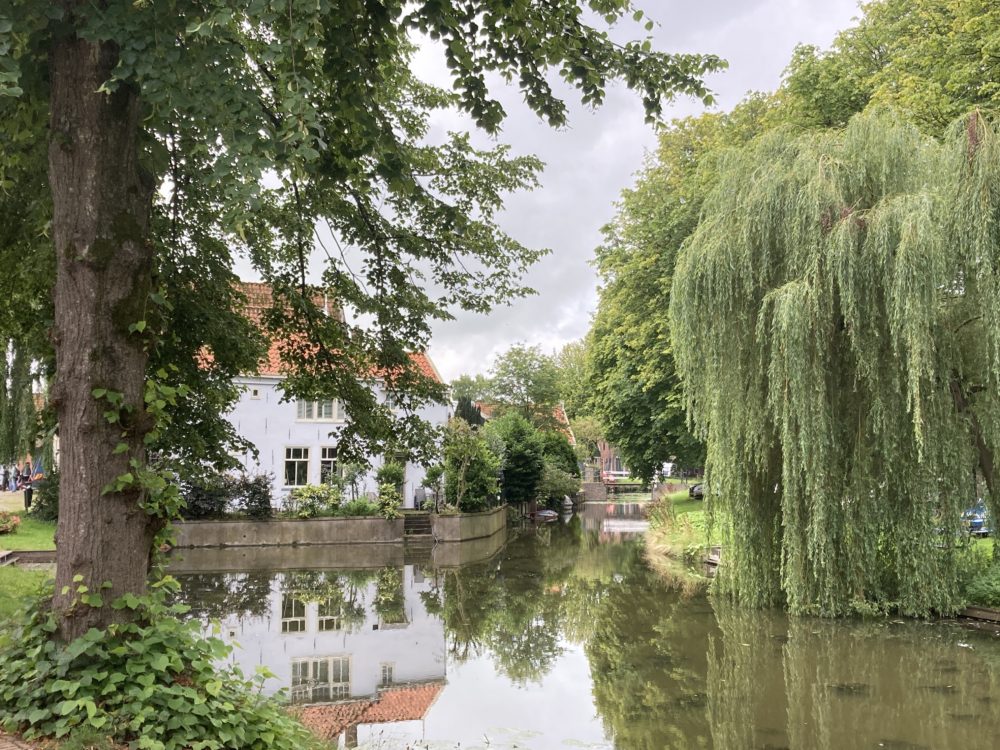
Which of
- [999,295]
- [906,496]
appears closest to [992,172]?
[999,295]

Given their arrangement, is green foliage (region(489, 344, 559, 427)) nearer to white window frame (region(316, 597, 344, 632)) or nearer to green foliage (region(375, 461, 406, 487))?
green foliage (region(375, 461, 406, 487))

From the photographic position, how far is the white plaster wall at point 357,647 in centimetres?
927

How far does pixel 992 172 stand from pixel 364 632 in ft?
36.0

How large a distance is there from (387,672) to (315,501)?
15844mm

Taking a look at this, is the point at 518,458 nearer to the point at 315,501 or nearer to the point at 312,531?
the point at 315,501

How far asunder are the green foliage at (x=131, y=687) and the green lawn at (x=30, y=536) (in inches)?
592

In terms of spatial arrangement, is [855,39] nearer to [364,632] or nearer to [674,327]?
[674,327]

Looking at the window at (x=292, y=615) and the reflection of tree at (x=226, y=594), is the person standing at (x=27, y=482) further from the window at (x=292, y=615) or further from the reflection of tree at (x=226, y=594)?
the window at (x=292, y=615)

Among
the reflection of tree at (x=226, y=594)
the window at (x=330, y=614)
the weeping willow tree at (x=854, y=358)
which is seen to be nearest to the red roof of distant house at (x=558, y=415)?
the reflection of tree at (x=226, y=594)

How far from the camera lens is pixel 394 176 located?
4.73 metres

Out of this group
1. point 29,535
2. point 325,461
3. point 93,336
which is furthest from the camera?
point 325,461

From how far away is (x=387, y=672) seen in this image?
945 centimetres

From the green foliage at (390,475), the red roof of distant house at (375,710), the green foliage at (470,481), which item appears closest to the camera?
the red roof of distant house at (375,710)

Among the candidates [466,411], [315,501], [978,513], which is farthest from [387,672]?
[466,411]
